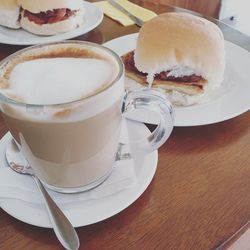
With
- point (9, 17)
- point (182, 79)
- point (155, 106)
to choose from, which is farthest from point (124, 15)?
point (155, 106)

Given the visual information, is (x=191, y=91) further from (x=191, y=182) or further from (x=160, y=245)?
(x=160, y=245)

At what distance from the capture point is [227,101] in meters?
0.68

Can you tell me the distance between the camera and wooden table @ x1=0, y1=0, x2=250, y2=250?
1.47 feet

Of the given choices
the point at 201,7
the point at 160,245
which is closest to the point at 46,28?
the point at 160,245

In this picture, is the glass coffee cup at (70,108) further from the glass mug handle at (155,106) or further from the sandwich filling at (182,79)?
the sandwich filling at (182,79)

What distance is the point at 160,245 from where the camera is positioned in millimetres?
441

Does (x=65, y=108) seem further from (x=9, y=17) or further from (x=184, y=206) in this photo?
(x=9, y=17)

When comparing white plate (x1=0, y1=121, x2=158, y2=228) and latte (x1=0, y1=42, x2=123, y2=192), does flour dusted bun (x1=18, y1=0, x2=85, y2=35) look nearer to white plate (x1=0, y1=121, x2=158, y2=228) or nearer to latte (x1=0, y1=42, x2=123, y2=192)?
latte (x1=0, y1=42, x2=123, y2=192)

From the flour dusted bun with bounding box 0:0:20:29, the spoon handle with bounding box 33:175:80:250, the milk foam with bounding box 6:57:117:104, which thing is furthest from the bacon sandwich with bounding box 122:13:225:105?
the flour dusted bun with bounding box 0:0:20:29

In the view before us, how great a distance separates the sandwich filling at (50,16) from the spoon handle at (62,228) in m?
0.68

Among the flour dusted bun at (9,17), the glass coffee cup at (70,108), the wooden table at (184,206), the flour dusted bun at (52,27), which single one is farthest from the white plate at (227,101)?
the flour dusted bun at (9,17)

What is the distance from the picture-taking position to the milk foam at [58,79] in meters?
0.44

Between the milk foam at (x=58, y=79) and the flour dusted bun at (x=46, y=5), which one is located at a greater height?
the milk foam at (x=58, y=79)

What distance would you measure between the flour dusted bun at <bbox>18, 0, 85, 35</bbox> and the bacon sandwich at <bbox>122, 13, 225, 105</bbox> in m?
Answer: 0.35
